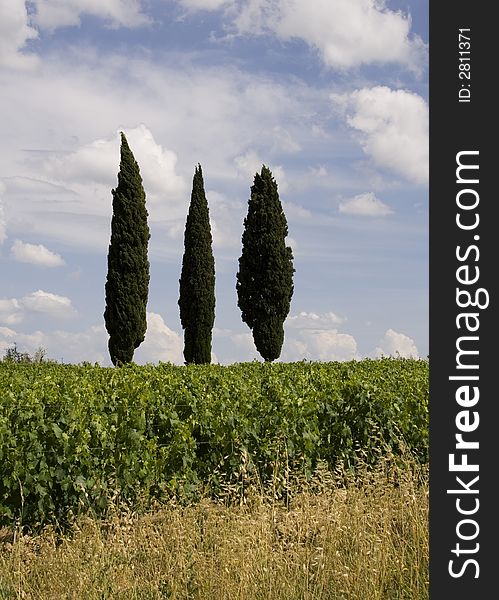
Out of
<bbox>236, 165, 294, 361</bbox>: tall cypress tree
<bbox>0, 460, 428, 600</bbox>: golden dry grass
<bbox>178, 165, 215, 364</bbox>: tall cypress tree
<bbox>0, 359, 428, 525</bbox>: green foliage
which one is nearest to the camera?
<bbox>0, 460, 428, 600</bbox>: golden dry grass

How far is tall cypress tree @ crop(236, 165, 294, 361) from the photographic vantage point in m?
30.1

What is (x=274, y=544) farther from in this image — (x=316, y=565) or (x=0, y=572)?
(x=0, y=572)

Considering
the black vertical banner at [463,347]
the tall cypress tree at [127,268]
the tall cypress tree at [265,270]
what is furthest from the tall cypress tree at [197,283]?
the black vertical banner at [463,347]

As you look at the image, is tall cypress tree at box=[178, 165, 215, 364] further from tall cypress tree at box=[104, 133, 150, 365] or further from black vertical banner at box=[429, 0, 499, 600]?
black vertical banner at box=[429, 0, 499, 600]

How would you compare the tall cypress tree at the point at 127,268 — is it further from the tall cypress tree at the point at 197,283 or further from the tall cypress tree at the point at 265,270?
the tall cypress tree at the point at 265,270

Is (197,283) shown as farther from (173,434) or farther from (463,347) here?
(463,347)

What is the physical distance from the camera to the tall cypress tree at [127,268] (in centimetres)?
2625

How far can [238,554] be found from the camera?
18.6 feet

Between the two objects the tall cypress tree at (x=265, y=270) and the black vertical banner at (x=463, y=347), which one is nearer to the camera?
the black vertical banner at (x=463, y=347)

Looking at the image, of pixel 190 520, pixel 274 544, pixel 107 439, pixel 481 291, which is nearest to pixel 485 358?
pixel 481 291

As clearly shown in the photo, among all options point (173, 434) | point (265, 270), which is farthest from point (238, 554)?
point (265, 270)

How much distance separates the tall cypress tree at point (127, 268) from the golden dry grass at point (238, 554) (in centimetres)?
1918

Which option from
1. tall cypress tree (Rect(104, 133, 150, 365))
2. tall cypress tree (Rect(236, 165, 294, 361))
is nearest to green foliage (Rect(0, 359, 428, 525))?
tall cypress tree (Rect(104, 133, 150, 365))

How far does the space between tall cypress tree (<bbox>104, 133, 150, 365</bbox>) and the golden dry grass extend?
62.9 feet
